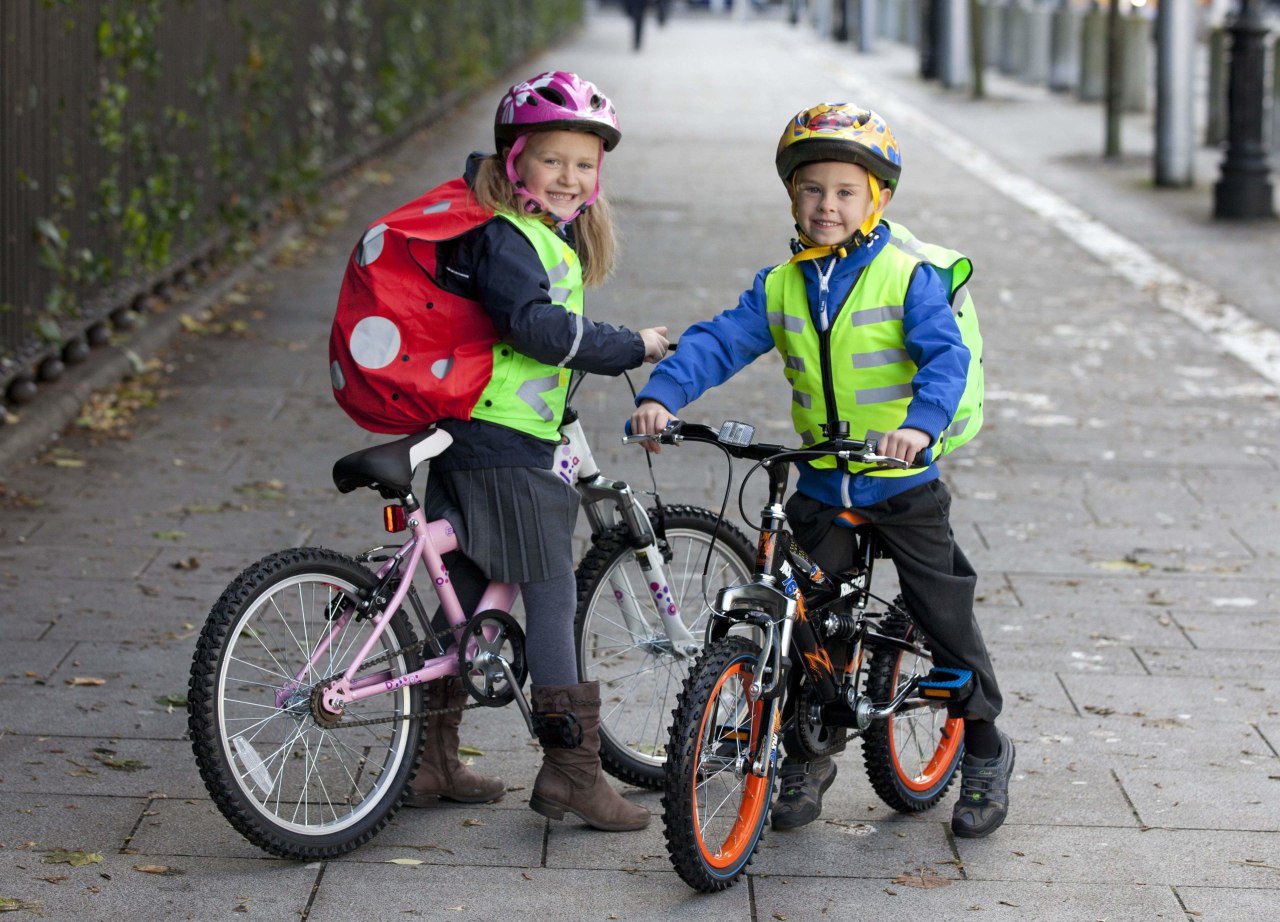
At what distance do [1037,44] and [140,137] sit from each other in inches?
873

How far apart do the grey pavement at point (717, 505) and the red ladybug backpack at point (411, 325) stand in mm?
987

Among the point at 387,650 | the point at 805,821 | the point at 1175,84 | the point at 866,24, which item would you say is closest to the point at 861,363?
the point at 805,821

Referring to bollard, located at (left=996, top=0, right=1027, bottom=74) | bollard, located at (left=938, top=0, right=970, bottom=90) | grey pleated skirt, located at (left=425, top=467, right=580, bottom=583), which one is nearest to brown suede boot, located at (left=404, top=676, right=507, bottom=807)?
grey pleated skirt, located at (left=425, top=467, right=580, bottom=583)

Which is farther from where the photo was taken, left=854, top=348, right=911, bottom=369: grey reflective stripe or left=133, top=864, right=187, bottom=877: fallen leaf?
left=854, top=348, right=911, bottom=369: grey reflective stripe

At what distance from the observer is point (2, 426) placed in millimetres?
7277

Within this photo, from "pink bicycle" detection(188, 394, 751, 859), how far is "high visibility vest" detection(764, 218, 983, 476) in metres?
0.55

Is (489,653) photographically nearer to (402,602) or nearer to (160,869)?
(402,602)

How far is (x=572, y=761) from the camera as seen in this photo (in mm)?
4043

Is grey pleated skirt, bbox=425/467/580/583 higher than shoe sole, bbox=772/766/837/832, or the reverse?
grey pleated skirt, bbox=425/467/580/583

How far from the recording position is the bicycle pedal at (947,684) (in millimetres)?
4105

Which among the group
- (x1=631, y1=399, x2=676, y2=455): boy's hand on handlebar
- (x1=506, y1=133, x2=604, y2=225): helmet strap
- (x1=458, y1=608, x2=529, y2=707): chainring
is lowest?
(x1=458, y1=608, x2=529, y2=707): chainring

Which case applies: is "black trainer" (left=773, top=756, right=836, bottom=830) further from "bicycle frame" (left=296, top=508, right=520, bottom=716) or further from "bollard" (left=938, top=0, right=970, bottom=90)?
"bollard" (left=938, top=0, right=970, bottom=90)

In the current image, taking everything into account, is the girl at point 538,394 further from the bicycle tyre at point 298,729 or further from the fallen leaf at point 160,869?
the fallen leaf at point 160,869

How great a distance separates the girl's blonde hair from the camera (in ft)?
12.6
